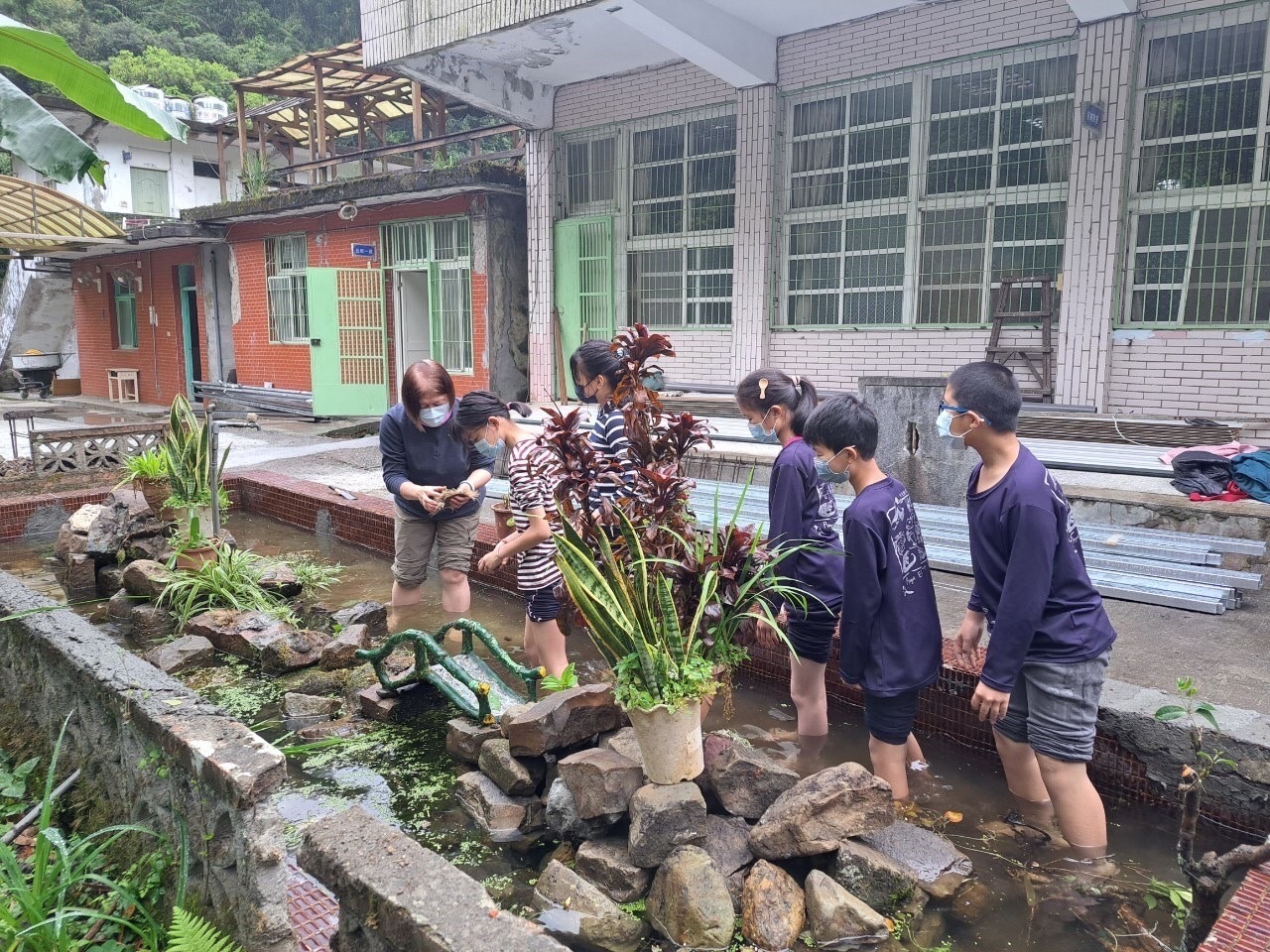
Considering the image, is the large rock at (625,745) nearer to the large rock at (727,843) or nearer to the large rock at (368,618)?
the large rock at (727,843)

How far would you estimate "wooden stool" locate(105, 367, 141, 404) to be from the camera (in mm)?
20703

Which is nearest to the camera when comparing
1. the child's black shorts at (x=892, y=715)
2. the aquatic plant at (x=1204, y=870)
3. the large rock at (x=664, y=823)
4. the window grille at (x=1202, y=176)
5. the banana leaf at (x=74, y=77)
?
the aquatic plant at (x=1204, y=870)

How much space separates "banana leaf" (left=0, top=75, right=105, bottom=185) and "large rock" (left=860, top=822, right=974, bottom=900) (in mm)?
3078

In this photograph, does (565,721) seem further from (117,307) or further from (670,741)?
(117,307)

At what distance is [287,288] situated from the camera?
1644 cm

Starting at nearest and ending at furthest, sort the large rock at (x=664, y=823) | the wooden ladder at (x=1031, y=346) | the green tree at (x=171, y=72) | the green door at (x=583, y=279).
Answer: the large rock at (x=664, y=823) < the wooden ladder at (x=1031, y=346) < the green door at (x=583, y=279) < the green tree at (x=171, y=72)

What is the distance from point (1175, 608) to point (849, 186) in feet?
21.1

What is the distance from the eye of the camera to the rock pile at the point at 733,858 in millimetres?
2676

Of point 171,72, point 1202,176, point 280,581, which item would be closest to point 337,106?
point 280,581

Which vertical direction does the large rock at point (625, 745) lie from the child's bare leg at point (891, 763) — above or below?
above

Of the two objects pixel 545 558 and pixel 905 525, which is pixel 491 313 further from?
pixel 905 525

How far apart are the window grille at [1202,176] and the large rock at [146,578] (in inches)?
320

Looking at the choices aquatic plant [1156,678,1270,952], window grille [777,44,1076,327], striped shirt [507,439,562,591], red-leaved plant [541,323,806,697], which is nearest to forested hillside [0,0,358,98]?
window grille [777,44,1076,327]

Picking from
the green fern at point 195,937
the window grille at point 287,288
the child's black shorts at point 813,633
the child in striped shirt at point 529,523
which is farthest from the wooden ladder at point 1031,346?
the window grille at point 287,288
